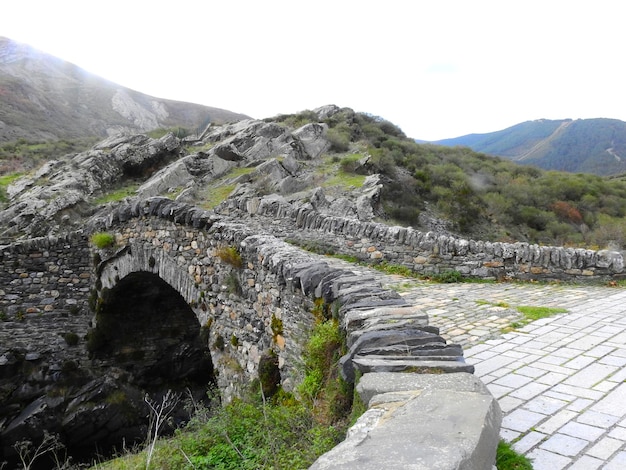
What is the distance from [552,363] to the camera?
168 inches

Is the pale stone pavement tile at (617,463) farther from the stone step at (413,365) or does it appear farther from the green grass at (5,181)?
the green grass at (5,181)

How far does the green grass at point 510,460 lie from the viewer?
8.35 ft

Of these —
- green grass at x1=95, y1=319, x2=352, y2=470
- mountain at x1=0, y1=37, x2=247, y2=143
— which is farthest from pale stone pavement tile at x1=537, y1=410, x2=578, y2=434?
mountain at x1=0, y1=37, x2=247, y2=143

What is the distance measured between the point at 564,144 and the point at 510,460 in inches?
2855

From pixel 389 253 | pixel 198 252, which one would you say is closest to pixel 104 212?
pixel 198 252

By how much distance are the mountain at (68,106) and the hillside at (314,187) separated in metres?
25.2

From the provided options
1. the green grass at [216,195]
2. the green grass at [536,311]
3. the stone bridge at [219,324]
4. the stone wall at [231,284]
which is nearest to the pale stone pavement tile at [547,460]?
the stone bridge at [219,324]

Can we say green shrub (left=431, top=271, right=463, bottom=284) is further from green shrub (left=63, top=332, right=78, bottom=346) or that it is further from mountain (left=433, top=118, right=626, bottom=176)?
mountain (left=433, top=118, right=626, bottom=176)

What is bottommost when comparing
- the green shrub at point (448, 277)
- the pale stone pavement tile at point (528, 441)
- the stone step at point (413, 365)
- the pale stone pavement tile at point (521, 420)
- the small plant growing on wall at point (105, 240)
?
the small plant growing on wall at point (105, 240)

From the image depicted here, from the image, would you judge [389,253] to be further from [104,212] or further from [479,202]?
[479,202]

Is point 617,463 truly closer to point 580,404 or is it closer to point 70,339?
point 580,404

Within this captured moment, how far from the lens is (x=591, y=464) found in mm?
2584

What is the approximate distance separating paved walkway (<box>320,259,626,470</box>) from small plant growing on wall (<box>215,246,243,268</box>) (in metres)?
2.66

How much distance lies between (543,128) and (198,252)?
269 ft
